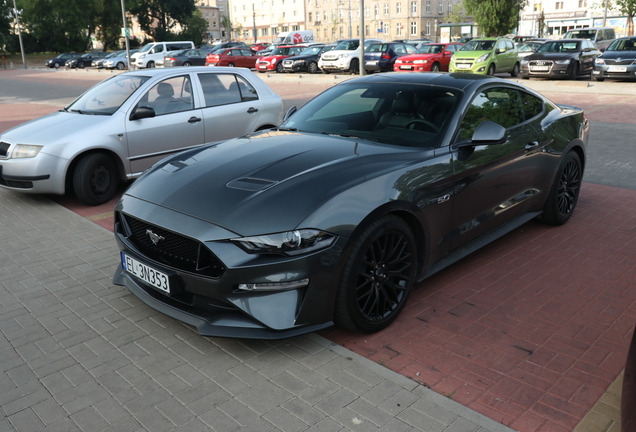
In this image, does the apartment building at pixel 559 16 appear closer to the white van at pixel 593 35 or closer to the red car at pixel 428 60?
the white van at pixel 593 35

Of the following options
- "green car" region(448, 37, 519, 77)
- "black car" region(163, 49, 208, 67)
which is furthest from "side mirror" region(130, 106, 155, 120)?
"black car" region(163, 49, 208, 67)

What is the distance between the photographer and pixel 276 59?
3356 centimetres

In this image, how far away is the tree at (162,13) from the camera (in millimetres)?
83750

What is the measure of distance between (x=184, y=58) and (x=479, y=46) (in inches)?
808

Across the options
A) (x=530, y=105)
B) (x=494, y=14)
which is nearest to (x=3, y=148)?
(x=530, y=105)

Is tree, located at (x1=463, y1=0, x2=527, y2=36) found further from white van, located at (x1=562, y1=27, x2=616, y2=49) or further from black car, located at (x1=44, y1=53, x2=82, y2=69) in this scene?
black car, located at (x1=44, y1=53, x2=82, y2=69)

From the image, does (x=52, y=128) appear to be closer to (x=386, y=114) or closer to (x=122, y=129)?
(x=122, y=129)

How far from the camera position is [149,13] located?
278 ft

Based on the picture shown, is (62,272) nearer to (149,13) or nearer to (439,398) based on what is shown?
(439,398)

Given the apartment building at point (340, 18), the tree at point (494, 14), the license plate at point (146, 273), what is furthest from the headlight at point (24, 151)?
Result: the apartment building at point (340, 18)

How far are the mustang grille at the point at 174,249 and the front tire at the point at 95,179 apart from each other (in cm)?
325

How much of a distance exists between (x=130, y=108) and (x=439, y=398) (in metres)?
5.49

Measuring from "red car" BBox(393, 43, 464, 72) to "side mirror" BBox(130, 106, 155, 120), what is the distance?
20173 millimetres

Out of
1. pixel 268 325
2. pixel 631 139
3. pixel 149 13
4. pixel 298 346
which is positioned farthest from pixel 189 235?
pixel 149 13
